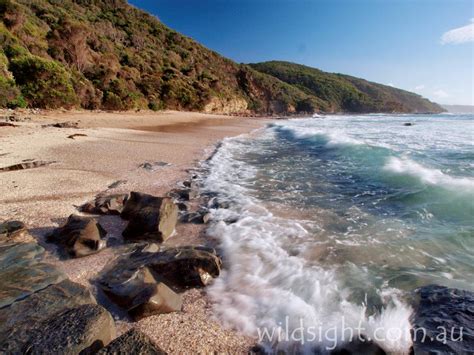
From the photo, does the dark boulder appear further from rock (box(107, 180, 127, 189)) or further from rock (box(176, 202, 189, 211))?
rock (box(107, 180, 127, 189))

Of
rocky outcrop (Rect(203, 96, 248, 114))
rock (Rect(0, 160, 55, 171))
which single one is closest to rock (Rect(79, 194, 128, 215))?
rock (Rect(0, 160, 55, 171))

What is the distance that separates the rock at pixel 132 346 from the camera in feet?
4.97

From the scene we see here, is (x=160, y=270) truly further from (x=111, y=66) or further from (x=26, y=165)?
(x=111, y=66)

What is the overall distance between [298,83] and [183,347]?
10626 cm

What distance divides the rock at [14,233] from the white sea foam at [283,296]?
213 centimetres

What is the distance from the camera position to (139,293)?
2.24 meters

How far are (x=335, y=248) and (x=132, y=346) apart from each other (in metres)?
2.72

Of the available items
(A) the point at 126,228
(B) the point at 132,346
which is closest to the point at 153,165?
(A) the point at 126,228

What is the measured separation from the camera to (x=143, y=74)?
3347 cm

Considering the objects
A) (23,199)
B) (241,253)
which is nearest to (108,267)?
(241,253)

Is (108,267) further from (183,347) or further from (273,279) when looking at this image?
(273,279)

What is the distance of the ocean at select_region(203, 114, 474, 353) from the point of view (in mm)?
2301

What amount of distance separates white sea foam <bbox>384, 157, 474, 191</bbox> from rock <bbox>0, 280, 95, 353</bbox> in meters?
6.86

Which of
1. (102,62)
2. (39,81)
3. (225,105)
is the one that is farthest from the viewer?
(225,105)
